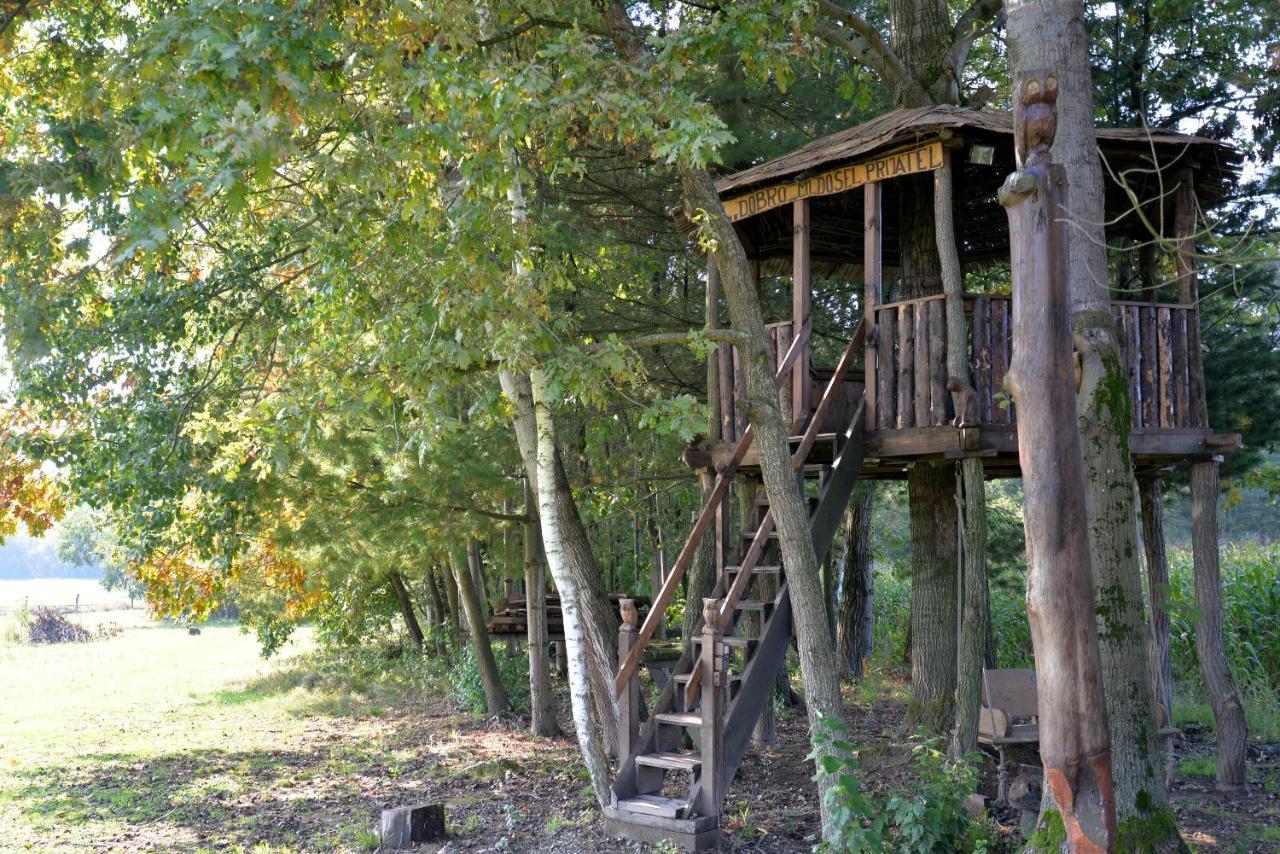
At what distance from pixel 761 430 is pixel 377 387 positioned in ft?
9.46

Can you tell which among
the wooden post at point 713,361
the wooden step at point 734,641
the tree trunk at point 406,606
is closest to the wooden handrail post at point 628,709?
the wooden step at point 734,641

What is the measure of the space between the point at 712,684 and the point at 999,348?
11.9ft

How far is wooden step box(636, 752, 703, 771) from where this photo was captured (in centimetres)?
866

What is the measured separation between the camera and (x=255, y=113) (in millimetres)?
5969

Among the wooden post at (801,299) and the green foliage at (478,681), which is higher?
the wooden post at (801,299)

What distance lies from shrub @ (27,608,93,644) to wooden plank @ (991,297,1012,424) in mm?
34738

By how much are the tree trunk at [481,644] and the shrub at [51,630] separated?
25.4 m

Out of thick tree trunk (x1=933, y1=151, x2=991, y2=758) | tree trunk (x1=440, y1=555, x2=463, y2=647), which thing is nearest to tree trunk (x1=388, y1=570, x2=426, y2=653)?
tree trunk (x1=440, y1=555, x2=463, y2=647)

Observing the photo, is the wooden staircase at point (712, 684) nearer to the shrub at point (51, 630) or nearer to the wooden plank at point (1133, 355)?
the wooden plank at point (1133, 355)

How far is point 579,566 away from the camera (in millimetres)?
10398

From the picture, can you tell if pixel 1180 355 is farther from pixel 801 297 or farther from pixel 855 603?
pixel 855 603

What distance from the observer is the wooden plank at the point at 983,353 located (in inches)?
369

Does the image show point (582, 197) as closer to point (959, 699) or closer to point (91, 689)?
point (959, 699)

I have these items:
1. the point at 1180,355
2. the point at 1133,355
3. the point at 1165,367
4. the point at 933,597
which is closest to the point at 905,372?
the point at 1133,355
